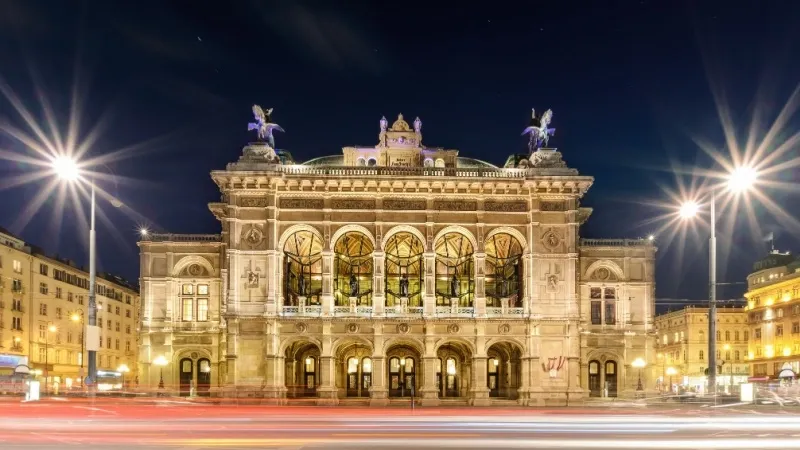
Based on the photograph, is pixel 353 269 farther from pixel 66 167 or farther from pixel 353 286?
pixel 66 167

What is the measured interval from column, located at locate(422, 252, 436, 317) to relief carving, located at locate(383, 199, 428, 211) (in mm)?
3177

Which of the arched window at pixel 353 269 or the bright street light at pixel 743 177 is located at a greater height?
the bright street light at pixel 743 177

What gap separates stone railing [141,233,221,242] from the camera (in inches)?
2511

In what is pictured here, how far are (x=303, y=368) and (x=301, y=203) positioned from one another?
1289cm

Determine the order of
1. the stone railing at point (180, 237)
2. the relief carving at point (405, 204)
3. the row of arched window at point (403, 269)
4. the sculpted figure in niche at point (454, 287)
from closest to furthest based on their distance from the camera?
the relief carving at point (405, 204) → the row of arched window at point (403, 269) → the sculpted figure in niche at point (454, 287) → the stone railing at point (180, 237)

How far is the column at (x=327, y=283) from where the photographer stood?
5822cm


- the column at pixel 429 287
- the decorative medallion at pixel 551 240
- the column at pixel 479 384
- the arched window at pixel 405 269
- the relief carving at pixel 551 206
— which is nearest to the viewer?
the column at pixel 479 384

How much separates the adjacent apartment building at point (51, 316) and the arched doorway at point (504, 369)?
3159 centimetres

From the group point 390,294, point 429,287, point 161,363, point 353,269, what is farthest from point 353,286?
point 161,363

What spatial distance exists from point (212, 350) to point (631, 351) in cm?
2940

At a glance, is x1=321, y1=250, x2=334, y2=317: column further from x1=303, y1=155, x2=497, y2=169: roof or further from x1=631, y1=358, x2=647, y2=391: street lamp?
x1=631, y1=358, x2=647, y2=391: street lamp

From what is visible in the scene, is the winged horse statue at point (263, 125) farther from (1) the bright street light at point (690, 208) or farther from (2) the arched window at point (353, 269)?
(1) the bright street light at point (690, 208)

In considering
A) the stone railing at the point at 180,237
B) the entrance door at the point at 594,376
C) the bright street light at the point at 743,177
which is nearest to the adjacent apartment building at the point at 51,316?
the stone railing at the point at 180,237

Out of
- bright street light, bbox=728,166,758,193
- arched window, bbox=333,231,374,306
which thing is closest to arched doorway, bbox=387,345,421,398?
arched window, bbox=333,231,374,306
